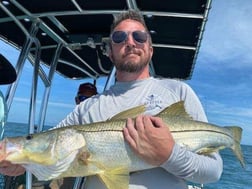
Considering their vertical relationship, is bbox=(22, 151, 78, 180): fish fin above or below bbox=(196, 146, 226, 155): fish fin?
below

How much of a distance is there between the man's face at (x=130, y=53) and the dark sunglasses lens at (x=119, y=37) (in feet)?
0.07

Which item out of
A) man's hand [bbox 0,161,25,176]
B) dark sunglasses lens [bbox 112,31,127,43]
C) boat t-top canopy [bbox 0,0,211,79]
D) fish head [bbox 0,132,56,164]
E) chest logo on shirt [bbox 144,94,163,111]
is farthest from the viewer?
boat t-top canopy [bbox 0,0,211,79]

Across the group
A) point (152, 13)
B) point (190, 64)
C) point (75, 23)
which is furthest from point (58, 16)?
point (190, 64)

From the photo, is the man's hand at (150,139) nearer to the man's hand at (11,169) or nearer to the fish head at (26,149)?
the fish head at (26,149)

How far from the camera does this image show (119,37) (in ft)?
9.46

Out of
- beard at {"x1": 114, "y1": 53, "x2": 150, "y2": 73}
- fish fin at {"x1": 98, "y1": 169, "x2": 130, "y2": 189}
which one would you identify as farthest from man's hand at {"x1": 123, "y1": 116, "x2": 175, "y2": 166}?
beard at {"x1": 114, "y1": 53, "x2": 150, "y2": 73}

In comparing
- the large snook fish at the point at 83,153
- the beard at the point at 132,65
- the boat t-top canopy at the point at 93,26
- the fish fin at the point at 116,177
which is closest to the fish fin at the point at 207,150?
the large snook fish at the point at 83,153

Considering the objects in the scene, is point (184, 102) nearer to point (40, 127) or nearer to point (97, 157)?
point (97, 157)

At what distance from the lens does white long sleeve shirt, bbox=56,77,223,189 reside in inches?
91.9

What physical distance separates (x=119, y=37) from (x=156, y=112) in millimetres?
582

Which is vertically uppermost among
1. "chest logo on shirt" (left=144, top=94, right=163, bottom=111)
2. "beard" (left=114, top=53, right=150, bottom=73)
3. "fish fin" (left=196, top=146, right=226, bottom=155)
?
"beard" (left=114, top=53, right=150, bottom=73)

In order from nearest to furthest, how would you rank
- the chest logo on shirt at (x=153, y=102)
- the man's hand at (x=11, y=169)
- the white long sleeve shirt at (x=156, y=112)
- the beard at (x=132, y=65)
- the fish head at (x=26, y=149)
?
the fish head at (x=26, y=149) < the white long sleeve shirt at (x=156, y=112) < the man's hand at (x=11, y=169) < the chest logo on shirt at (x=153, y=102) < the beard at (x=132, y=65)

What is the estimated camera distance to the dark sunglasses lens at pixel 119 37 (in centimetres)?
287

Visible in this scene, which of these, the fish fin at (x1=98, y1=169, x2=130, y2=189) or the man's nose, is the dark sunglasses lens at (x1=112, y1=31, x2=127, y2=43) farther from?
the fish fin at (x1=98, y1=169, x2=130, y2=189)
